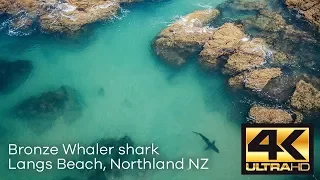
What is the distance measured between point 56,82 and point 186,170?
17.9ft

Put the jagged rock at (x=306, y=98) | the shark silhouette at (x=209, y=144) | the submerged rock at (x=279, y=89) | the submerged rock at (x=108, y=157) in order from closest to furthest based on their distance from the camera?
the submerged rock at (x=108, y=157) → the shark silhouette at (x=209, y=144) → the jagged rock at (x=306, y=98) → the submerged rock at (x=279, y=89)

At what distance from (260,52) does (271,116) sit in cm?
276

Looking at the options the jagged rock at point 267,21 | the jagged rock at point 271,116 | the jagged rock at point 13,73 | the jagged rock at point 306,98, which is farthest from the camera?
the jagged rock at point 267,21

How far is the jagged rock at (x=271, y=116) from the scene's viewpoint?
10797 millimetres

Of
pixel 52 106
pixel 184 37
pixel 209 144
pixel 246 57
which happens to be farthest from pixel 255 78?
pixel 52 106

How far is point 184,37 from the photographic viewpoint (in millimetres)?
13555

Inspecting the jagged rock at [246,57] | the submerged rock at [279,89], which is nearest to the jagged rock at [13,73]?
the jagged rock at [246,57]

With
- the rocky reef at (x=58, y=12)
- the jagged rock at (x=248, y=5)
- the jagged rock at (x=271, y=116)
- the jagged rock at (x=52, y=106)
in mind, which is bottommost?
the jagged rock at (x=52, y=106)

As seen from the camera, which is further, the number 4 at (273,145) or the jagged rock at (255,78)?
the jagged rock at (255,78)

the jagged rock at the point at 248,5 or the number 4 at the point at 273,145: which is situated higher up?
the jagged rock at the point at 248,5

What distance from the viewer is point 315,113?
10.9 meters

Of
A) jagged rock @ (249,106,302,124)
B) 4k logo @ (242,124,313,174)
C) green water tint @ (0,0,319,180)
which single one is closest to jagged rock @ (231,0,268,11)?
green water tint @ (0,0,319,180)

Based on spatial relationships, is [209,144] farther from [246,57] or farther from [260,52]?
[260,52]

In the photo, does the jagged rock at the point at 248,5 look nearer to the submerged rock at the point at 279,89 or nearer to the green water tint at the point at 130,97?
the green water tint at the point at 130,97
